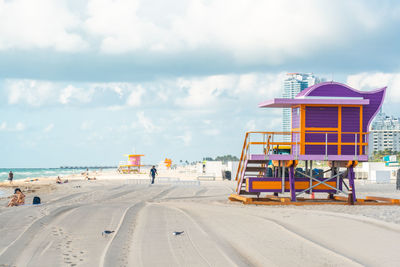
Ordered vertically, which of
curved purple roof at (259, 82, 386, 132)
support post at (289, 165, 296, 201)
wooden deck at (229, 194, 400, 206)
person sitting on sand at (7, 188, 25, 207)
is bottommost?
person sitting on sand at (7, 188, 25, 207)

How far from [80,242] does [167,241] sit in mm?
2261

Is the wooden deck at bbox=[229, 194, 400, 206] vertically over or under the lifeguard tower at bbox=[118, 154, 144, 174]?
under

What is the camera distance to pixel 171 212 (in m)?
21.3

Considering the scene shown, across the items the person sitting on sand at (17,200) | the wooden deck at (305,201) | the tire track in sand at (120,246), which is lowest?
the tire track in sand at (120,246)

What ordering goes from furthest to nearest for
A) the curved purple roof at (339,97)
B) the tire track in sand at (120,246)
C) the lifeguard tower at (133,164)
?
the lifeguard tower at (133,164), the curved purple roof at (339,97), the tire track in sand at (120,246)


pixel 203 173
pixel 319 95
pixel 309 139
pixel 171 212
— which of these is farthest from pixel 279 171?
pixel 203 173

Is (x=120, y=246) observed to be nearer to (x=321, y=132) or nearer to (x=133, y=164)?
(x=321, y=132)

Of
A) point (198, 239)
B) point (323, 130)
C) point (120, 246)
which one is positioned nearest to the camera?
point (120, 246)

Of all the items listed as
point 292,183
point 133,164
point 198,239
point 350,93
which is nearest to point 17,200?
point 292,183

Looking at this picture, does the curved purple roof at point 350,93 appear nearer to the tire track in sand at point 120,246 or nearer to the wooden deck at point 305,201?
the wooden deck at point 305,201

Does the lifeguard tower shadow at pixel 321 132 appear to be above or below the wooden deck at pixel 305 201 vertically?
above

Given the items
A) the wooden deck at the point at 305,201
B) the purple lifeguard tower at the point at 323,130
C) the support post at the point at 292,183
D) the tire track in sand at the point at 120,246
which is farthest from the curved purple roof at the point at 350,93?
the tire track in sand at the point at 120,246

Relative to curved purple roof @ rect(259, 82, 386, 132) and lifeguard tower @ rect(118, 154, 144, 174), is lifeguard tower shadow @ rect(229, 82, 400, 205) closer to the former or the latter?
curved purple roof @ rect(259, 82, 386, 132)

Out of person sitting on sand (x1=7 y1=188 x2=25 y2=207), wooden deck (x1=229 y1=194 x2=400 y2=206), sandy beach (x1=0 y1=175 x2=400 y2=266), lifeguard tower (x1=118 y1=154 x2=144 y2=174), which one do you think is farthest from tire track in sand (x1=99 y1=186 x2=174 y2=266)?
lifeguard tower (x1=118 y1=154 x2=144 y2=174)
